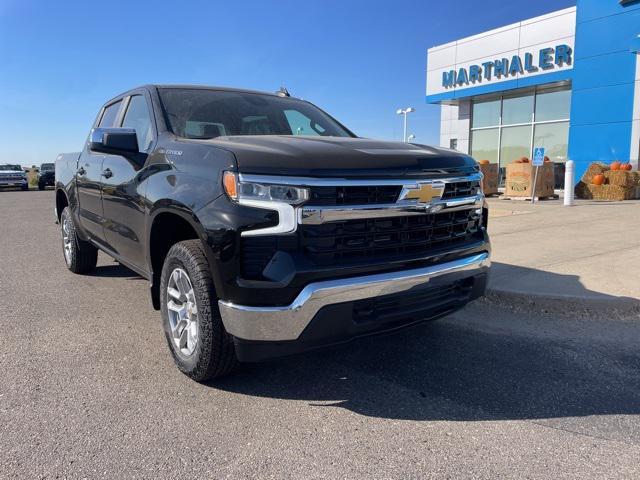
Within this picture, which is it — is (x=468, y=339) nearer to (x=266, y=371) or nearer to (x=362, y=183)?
(x=266, y=371)

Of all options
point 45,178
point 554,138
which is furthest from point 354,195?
point 45,178

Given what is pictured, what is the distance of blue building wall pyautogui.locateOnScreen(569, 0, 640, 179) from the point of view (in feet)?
52.2

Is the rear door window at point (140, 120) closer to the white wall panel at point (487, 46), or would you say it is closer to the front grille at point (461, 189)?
the front grille at point (461, 189)

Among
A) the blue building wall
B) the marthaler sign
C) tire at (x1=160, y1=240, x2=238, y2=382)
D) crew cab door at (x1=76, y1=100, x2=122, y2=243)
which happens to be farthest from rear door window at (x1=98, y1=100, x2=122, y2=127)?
the marthaler sign

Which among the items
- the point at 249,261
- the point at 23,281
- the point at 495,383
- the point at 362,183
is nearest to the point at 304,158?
the point at 362,183

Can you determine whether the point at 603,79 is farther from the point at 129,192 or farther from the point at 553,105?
the point at 129,192

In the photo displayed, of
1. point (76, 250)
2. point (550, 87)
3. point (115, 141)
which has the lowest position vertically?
point (76, 250)

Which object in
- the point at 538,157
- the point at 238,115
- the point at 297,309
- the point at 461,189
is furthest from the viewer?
the point at 538,157

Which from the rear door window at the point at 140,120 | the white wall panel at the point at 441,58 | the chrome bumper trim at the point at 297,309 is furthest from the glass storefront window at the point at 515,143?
the chrome bumper trim at the point at 297,309

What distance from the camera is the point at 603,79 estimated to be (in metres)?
16.5

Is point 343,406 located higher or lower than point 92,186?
lower

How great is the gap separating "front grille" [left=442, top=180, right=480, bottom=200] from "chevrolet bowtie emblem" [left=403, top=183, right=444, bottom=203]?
0.07 meters

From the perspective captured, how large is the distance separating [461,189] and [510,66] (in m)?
18.3

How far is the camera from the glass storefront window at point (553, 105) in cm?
1875
